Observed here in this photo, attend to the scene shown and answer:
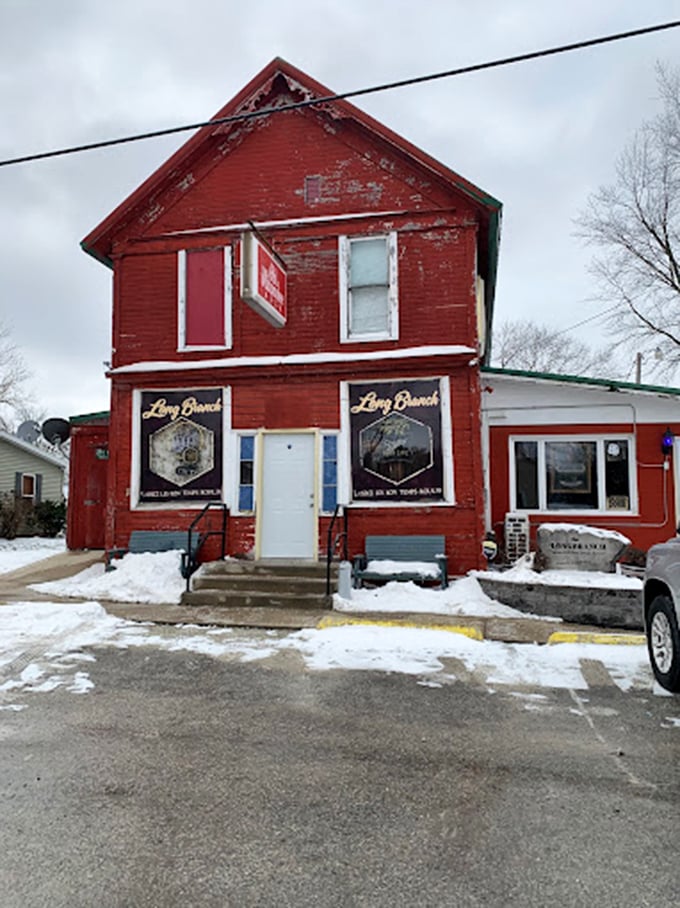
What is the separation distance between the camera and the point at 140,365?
38.3 feet

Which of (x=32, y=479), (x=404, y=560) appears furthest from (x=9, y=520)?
(x=404, y=560)

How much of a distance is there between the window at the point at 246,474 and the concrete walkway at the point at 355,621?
7.88ft

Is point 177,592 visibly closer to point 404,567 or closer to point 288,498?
point 288,498

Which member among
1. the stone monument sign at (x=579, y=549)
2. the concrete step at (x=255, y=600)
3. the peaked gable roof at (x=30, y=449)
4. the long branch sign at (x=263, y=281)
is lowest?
the concrete step at (x=255, y=600)

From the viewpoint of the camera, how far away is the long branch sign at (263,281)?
970 cm

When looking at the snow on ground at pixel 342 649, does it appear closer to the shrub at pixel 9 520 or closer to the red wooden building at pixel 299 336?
the red wooden building at pixel 299 336

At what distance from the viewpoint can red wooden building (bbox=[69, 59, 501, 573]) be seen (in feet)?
35.6

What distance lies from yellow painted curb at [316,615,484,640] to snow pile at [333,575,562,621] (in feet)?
2.40

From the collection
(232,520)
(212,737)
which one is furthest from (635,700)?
(232,520)

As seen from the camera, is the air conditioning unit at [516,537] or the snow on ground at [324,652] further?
the air conditioning unit at [516,537]

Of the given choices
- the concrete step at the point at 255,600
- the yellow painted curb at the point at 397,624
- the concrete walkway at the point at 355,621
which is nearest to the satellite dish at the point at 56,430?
the concrete walkway at the point at 355,621

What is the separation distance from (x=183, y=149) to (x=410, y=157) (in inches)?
167

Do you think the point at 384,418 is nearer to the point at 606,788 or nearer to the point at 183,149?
the point at 183,149

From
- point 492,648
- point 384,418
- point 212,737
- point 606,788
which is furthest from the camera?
point 384,418
